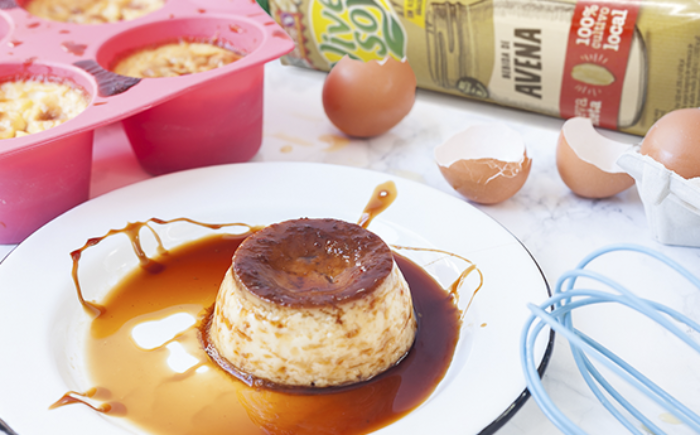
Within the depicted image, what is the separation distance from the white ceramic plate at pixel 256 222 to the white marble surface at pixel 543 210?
0.39ft

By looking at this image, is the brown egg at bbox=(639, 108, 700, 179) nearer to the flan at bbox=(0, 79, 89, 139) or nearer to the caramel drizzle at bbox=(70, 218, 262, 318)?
the caramel drizzle at bbox=(70, 218, 262, 318)

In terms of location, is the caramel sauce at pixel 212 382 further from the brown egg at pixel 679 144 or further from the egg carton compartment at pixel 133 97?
the brown egg at pixel 679 144

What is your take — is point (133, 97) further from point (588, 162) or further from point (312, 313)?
point (588, 162)

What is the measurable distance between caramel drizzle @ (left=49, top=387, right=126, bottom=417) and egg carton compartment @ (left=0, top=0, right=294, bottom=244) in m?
0.54

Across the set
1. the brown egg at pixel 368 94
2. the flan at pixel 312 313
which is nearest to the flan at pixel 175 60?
the brown egg at pixel 368 94

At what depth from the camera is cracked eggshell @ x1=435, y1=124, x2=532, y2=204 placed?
1470 millimetres

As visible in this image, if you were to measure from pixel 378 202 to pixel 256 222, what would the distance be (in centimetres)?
31

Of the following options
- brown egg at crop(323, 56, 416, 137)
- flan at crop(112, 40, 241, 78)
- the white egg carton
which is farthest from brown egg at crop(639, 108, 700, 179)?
flan at crop(112, 40, 241, 78)

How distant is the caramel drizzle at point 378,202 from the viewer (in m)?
1.47

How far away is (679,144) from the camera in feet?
4.22

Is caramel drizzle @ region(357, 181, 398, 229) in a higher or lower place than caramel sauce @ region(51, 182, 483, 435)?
higher

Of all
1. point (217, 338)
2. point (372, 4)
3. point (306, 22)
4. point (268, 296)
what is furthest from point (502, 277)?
point (306, 22)

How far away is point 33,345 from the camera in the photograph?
1.08 m

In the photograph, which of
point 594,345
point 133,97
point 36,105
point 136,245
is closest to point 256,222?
point 136,245
